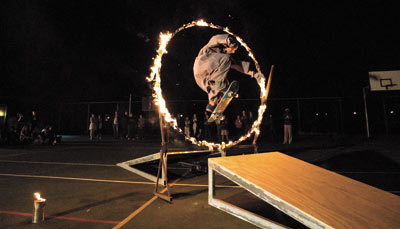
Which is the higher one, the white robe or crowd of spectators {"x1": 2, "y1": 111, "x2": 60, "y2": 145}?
the white robe

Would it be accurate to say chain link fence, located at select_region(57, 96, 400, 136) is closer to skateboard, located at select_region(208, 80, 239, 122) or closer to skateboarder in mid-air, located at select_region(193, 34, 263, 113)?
skateboard, located at select_region(208, 80, 239, 122)

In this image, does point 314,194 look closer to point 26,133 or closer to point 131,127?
point 26,133

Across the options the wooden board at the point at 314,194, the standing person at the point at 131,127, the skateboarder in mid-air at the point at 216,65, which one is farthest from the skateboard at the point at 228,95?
the standing person at the point at 131,127

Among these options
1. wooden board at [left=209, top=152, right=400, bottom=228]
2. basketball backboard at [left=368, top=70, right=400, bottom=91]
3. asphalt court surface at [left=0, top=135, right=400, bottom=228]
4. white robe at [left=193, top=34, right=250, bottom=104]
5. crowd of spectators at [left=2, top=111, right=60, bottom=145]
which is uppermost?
basketball backboard at [left=368, top=70, right=400, bottom=91]

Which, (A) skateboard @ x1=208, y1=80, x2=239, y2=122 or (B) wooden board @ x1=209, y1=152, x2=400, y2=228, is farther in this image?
(A) skateboard @ x1=208, y1=80, x2=239, y2=122

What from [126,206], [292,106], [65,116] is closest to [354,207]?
[126,206]

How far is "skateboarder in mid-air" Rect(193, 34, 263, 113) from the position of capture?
4.00 meters

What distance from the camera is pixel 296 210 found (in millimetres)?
2195

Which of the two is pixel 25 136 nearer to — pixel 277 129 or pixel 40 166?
pixel 40 166

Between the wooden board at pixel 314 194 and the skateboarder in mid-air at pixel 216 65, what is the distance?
1.35m

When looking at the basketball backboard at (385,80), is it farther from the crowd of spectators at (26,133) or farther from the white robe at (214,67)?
the crowd of spectators at (26,133)

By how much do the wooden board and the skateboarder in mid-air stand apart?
4.43ft

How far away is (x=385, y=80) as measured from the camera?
603 inches

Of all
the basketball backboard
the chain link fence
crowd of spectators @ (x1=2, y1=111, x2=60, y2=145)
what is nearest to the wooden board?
the chain link fence
